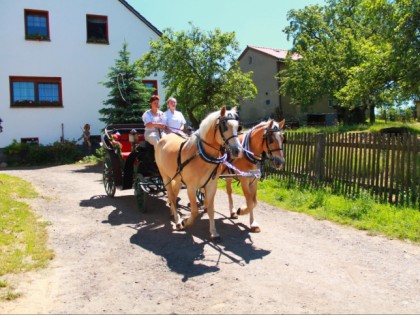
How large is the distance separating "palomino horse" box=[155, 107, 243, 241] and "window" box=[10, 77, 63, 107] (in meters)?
15.5

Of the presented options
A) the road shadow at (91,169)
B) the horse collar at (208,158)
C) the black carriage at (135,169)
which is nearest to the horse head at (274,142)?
the horse collar at (208,158)

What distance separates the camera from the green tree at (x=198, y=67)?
16469mm

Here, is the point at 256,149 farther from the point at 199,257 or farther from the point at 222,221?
the point at 199,257

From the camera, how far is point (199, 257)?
5.27 m

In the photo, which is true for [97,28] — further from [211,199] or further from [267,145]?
[211,199]

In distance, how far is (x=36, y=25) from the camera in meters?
19.7

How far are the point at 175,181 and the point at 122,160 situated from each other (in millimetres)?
2165

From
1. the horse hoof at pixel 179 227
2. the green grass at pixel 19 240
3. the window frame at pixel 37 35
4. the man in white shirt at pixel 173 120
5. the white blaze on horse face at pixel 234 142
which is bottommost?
the green grass at pixel 19 240

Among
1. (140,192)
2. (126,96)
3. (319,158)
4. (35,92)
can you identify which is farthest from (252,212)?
(35,92)

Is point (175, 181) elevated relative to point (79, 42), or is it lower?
lower

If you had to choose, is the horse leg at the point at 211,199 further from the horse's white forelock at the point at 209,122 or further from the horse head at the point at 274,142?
the horse head at the point at 274,142

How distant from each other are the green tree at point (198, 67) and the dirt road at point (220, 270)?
10.2 m

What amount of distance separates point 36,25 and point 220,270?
19.1 m

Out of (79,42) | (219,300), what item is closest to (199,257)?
(219,300)
